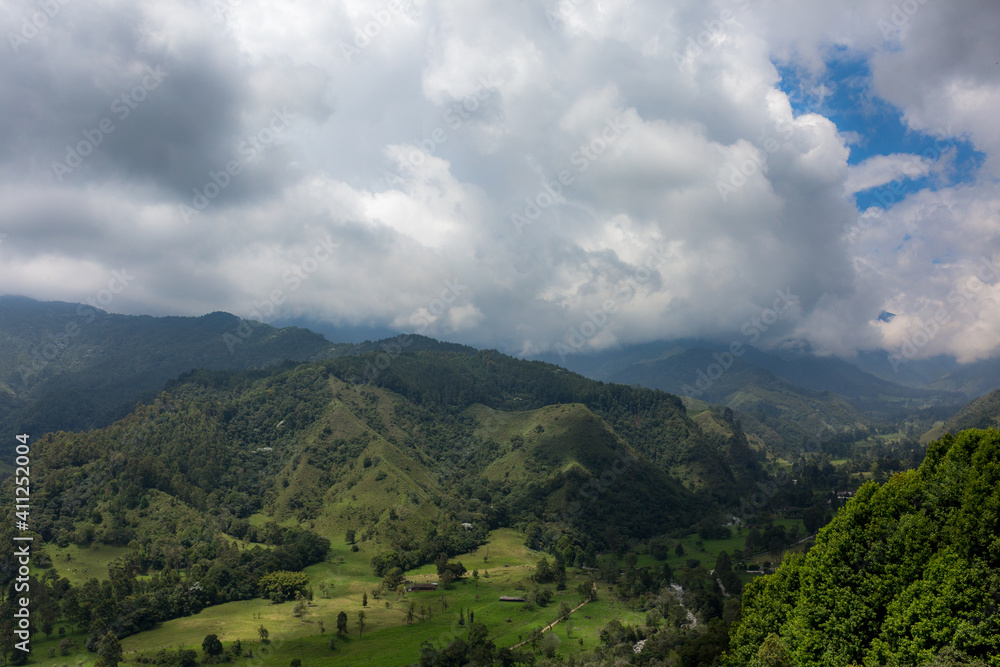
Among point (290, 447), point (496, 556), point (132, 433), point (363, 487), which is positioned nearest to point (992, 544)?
point (496, 556)

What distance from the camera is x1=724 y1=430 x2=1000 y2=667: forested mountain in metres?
30.5

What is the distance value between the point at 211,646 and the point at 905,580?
92094mm

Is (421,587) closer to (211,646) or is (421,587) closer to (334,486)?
(211,646)

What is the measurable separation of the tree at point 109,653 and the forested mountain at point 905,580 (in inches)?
3419

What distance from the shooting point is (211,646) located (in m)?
82.4

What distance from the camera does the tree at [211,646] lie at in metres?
82.2

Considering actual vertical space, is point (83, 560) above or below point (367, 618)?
above

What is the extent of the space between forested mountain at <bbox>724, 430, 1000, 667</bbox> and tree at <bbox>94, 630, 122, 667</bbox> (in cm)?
8684

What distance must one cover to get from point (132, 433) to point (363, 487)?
8137cm

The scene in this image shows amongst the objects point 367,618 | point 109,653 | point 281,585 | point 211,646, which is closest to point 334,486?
point 281,585

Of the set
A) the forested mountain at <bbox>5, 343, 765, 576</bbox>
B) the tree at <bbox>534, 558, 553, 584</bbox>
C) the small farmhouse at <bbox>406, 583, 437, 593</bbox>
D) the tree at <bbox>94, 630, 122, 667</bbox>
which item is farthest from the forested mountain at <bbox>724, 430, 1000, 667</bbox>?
the forested mountain at <bbox>5, 343, 765, 576</bbox>

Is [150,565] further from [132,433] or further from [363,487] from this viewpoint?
[132,433]

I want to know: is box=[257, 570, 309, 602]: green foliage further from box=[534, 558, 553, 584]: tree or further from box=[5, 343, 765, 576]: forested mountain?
box=[534, 558, 553, 584]: tree

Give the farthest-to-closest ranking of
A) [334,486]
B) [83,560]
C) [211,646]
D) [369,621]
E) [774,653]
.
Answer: [334,486] → [83,560] → [369,621] → [211,646] → [774,653]
